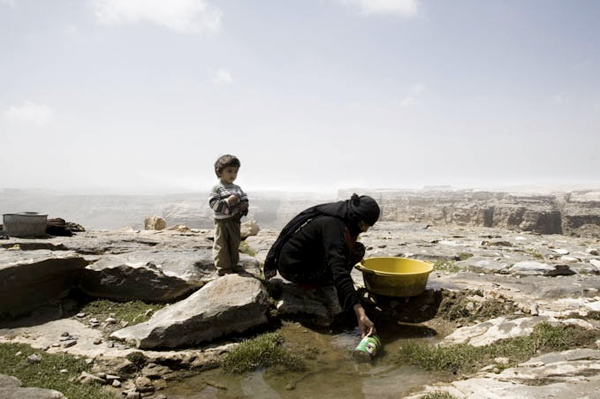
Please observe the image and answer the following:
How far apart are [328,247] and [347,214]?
457 mm

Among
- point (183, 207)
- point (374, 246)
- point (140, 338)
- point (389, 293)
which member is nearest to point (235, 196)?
point (140, 338)

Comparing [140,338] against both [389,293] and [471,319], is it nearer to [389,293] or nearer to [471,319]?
[389,293]

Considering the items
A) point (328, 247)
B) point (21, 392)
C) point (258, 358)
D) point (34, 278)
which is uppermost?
point (328, 247)

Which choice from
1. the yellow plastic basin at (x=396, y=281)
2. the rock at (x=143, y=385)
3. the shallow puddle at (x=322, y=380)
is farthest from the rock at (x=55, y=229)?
the yellow plastic basin at (x=396, y=281)

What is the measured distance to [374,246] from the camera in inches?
392

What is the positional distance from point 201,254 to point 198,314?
214 centimetres

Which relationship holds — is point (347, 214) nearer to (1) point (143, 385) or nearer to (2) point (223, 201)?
(2) point (223, 201)

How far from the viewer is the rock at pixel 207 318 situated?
12.6 ft

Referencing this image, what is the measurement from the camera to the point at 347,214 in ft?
14.5

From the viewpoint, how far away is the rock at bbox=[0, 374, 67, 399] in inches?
108

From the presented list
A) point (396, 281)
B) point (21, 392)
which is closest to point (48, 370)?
point (21, 392)

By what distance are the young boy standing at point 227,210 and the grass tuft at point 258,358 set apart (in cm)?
167

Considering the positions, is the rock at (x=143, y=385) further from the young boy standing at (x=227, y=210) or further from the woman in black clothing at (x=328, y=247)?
the young boy standing at (x=227, y=210)

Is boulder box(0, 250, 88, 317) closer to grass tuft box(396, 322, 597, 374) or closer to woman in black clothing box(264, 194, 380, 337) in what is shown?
woman in black clothing box(264, 194, 380, 337)
